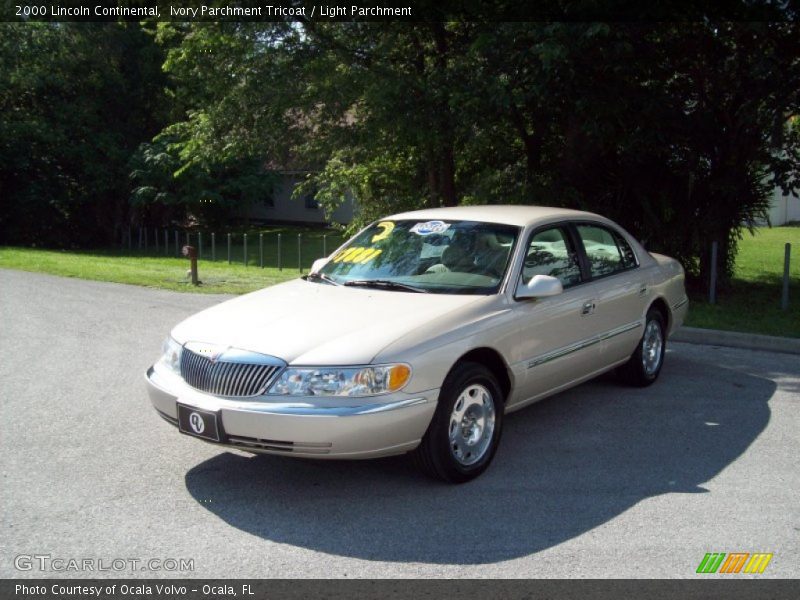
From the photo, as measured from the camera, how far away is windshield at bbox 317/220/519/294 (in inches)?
244

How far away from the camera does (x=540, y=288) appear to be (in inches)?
237

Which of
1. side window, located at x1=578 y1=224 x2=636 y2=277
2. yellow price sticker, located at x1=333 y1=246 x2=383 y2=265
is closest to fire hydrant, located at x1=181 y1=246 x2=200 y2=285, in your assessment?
yellow price sticker, located at x1=333 y1=246 x2=383 y2=265

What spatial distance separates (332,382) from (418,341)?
1.89 ft

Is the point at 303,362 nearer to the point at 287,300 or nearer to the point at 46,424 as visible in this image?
the point at 287,300

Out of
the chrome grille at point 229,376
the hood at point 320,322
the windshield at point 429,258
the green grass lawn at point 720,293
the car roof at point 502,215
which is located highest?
the car roof at point 502,215

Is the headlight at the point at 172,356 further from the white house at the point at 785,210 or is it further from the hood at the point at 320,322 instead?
the white house at the point at 785,210

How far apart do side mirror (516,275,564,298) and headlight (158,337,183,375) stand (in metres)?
2.26

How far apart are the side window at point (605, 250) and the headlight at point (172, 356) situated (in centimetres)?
327

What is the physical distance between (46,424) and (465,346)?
131 inches

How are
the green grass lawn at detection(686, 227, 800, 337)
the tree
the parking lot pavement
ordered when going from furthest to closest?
the tree → the green grass lawn at detection(686, 227, 800, 337) → the parking lot pavement

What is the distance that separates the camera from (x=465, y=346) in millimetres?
5480

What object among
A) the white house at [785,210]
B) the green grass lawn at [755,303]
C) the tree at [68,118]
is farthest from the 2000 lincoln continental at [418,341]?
the tree at [68,118]

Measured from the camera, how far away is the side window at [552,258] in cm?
647

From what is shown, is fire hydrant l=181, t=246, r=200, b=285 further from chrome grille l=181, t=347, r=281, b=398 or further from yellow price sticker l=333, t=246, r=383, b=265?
chrome grille l=181, t=347, r=281, b=398
